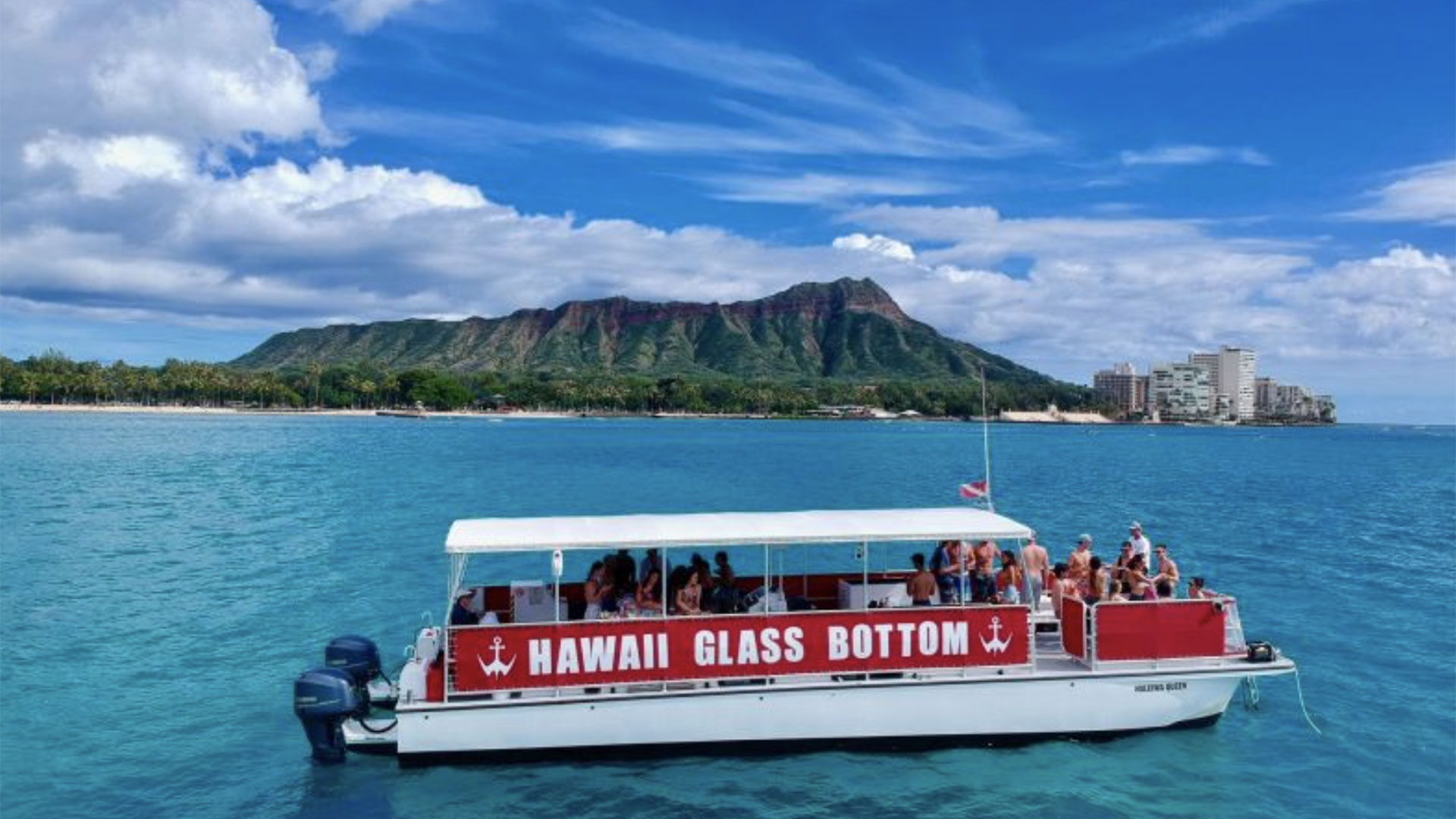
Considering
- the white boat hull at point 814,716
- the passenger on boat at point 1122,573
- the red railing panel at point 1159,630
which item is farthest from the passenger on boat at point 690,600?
the passenger on boat at point 1122,573

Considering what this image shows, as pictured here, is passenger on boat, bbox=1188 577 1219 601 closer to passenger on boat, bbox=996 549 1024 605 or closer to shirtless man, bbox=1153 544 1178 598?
shirtless man, bbox=1153 544 1178 598

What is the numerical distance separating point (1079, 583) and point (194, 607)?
69.3ft

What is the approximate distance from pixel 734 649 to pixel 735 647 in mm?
32

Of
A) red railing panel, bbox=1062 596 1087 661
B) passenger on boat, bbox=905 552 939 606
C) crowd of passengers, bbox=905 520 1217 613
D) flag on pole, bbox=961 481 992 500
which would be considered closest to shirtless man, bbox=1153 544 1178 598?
crowd of passengers, bbox=905 520 1217 613

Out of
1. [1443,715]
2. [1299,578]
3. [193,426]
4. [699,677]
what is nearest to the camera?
[699,677]

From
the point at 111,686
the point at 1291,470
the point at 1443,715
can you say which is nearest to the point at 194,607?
the point at 111,686

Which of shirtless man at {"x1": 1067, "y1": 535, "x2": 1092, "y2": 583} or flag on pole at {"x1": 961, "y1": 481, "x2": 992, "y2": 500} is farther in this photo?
flag on pole at {"x1": 961, "y1": 481, "x2": 992, "y2": 500}

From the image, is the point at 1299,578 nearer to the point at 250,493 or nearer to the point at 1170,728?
the point at 1170,728

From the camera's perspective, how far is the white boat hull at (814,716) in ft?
43.7

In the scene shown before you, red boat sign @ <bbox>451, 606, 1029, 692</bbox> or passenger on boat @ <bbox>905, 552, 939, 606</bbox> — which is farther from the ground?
passenger on boat @ <bbox>905, 552, 939, 606</bbox>

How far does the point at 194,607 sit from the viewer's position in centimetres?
2539

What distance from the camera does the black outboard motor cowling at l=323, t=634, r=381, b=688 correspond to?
14648mm

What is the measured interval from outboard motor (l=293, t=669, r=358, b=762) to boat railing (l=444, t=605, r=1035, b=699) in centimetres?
147

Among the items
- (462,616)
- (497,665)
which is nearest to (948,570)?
(497,665)
